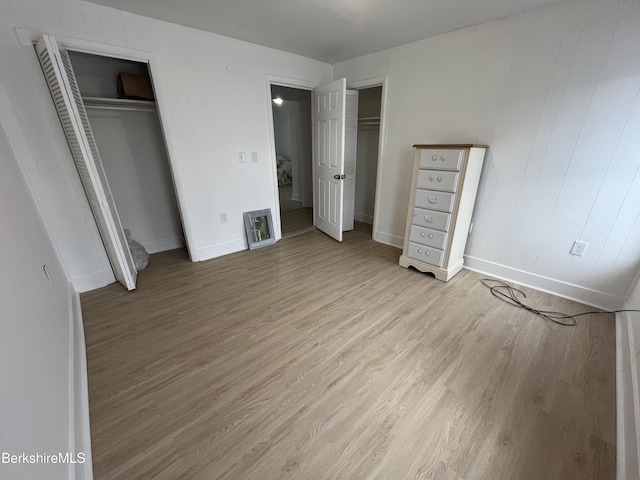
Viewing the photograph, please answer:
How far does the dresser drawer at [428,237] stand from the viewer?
2345mm

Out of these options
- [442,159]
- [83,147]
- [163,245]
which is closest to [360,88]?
[442,159]

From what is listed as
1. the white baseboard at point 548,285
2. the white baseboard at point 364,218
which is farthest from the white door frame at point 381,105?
the white baseboard at point 548,285

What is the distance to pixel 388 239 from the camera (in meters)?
3.34

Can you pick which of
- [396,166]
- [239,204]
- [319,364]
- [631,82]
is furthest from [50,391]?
[631,82]

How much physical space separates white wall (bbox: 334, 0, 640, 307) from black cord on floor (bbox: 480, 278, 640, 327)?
15 centimetres

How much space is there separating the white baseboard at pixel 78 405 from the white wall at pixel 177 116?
959mm

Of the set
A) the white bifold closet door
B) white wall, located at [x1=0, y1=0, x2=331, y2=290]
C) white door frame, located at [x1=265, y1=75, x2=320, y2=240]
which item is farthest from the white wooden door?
the white bifold closet door

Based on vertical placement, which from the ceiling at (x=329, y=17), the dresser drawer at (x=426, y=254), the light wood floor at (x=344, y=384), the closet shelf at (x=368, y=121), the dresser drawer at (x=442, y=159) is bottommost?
→ the light wood floor at (x=344, y=384)

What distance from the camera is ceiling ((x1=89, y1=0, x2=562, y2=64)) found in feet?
6.11

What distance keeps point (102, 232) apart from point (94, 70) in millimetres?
1695

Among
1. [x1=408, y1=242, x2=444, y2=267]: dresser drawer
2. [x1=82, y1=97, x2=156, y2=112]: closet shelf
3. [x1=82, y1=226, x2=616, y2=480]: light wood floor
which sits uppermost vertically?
[x1=82, y1=97, x2=156, y2=112]: closet shelf

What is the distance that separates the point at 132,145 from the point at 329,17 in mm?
2470

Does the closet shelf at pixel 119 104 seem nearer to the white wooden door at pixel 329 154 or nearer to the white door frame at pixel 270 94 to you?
the white door frame at pixel 270 94

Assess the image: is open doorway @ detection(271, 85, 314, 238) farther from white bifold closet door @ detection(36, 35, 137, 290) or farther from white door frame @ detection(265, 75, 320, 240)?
white bifold closet door @ detection(36, 35, 137, 290)
